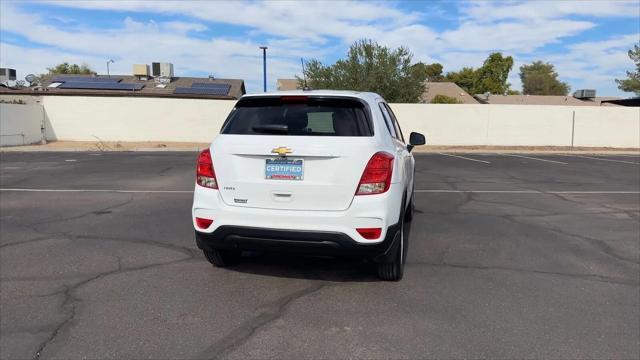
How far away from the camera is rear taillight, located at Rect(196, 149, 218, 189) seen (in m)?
4.30

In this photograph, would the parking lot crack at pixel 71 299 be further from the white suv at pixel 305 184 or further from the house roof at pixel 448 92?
the house roof at pixel 448 92

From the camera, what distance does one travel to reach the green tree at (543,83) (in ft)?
310

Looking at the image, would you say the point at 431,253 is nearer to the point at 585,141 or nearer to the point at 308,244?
the point at 308,244

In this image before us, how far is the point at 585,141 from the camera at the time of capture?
2825 centimetres

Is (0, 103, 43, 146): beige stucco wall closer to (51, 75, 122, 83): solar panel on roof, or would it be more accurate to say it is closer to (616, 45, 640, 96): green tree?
(51, 75, 122, 83): solar panel on roof

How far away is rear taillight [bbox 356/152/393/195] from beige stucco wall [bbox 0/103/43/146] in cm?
2522

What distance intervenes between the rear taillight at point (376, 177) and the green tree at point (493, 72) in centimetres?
7587

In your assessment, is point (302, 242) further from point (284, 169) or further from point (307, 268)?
point (307, 268)

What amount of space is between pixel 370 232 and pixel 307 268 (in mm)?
1257

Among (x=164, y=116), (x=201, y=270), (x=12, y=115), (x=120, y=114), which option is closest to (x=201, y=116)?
(x=164, y=116)

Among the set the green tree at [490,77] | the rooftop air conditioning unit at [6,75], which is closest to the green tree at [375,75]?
the rooftop air conditioning unit at [6,75]

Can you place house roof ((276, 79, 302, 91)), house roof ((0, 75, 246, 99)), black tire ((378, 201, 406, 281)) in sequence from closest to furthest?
black tire ((378, 201, 406, 281)) → house roof ((0, 75, 246, 99)) → house roof ((276, 79, 302, 91))

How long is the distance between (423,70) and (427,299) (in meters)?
32.2

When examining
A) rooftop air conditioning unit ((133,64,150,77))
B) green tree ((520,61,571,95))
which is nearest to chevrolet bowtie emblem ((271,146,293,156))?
rooftop air conditioning unit ((133,64,150,77))
